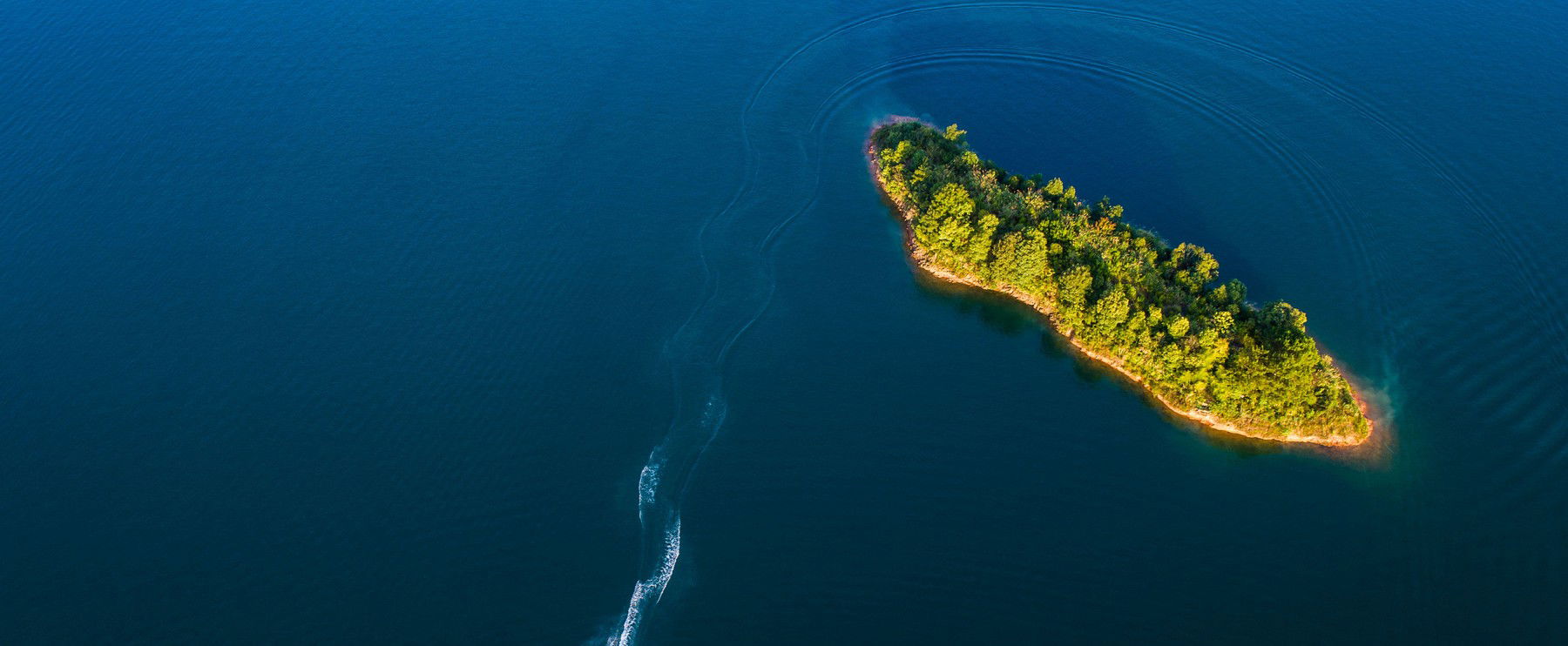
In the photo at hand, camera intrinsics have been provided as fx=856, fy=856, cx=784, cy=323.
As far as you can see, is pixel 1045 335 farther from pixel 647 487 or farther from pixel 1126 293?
pixel 647 487

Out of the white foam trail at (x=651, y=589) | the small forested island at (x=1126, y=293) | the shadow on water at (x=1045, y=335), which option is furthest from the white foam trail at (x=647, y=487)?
the small forested island at (x=1126, y=293)

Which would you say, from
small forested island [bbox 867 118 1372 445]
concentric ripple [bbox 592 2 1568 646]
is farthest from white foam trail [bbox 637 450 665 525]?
small forested island [bbox 867 118 1372 445]

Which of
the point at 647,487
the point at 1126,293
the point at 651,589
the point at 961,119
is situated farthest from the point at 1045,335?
the point at 651,589

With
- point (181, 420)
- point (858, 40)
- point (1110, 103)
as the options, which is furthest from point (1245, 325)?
point (181, 420)

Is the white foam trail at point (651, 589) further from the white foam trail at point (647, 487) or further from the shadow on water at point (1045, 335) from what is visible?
the shadow on water at point (1045, 335)

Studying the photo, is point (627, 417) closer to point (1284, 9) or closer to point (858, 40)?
point (858, 40)

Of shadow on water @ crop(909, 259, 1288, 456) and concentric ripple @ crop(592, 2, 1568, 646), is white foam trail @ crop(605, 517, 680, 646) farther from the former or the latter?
shadow on water @ crop(909, 259, 1288, 456)
